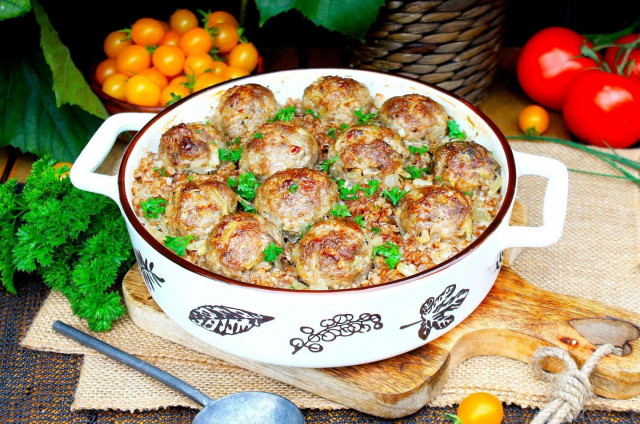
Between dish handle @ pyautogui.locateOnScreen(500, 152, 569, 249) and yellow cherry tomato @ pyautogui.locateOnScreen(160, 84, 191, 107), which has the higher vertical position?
dish handle @ pyautogui.locateOnScreen(500, 152, 569, 249)

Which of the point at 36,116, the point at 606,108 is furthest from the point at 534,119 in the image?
the point at 36,116

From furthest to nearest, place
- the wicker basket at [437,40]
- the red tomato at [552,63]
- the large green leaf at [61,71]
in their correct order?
the red tomato at [552,63] → the wicker basket at [437,40] → the large green leaf at [61,71]

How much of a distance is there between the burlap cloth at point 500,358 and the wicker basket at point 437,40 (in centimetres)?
89

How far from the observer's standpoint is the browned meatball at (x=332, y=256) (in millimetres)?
2494

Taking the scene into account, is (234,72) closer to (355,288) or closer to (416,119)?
(416,119)

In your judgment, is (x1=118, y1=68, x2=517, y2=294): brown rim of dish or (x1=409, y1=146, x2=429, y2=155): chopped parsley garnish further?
(x1=409, y1=146, x2=429, y2=155): chopped parsley garnish

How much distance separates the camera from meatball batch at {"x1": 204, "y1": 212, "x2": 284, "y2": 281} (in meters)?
2.54

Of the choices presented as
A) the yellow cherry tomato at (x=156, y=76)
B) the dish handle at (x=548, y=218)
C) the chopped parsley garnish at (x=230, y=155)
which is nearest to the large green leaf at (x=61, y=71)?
the yellow cherry tomato at (x=156, y=76)

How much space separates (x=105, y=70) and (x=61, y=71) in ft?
2.23

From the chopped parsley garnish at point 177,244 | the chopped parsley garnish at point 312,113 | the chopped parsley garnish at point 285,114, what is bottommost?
the chopped parsley garnish at point 177,244

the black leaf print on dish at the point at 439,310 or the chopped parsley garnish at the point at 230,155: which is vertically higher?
the chopped parsley garnish at the point at 230,155

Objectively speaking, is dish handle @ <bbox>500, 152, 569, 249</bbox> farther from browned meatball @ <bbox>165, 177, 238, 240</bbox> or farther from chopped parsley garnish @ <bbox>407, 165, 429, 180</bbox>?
browned meatball @ <bbox>165, 177, 238, 240</bbox>

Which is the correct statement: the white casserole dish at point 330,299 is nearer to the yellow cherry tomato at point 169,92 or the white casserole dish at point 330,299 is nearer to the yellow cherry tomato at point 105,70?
the yellow cherry tomato at point 169,92

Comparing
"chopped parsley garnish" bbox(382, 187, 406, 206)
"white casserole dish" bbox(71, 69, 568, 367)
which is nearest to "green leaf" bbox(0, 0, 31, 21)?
"white casserole dish" bbox(71, 69, 568, 367)
